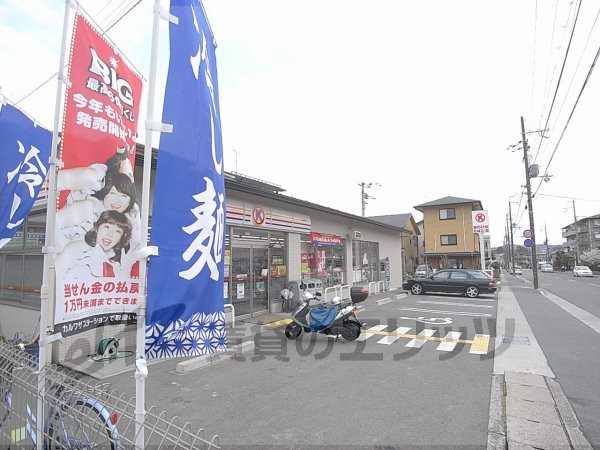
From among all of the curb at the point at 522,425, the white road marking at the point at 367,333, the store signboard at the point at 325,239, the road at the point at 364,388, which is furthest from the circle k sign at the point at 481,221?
the curb at the point at 522,425

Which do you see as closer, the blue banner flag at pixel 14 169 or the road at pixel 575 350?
the blue banner flag at pixel 14 169

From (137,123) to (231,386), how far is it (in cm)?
368

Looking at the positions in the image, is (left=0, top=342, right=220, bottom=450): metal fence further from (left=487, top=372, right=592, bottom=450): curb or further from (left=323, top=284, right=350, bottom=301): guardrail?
(left=323, top=284, right=350, bottom=301): guardrail

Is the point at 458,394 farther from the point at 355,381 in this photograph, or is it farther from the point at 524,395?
the point at 355,381

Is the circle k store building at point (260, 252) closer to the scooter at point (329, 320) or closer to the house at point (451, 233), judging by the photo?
the scooter at point (329, 320)

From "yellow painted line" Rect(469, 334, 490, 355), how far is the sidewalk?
23 centimetres

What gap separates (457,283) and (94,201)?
1680 cm

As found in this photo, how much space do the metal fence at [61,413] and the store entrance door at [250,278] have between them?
661 centimetres

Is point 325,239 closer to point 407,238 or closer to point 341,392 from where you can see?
point 341,392

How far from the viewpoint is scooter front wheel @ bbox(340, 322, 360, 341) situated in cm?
736

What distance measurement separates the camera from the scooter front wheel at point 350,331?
7.36 m

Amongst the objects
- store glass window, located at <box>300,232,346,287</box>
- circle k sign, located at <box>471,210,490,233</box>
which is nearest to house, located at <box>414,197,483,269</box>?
circle k sign, located at <box>471,210,490,233</box>

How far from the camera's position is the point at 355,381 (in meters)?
5.14

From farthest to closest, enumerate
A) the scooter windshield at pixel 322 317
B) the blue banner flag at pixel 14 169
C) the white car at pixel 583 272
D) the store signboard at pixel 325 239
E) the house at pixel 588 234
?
the house at pixel 588 234 → the white car at pixel 583 272 → the store signboard at pixel 325 239 → the scooter windshield at pixel 322 317 → the blue banner flag at pixel 14 169
